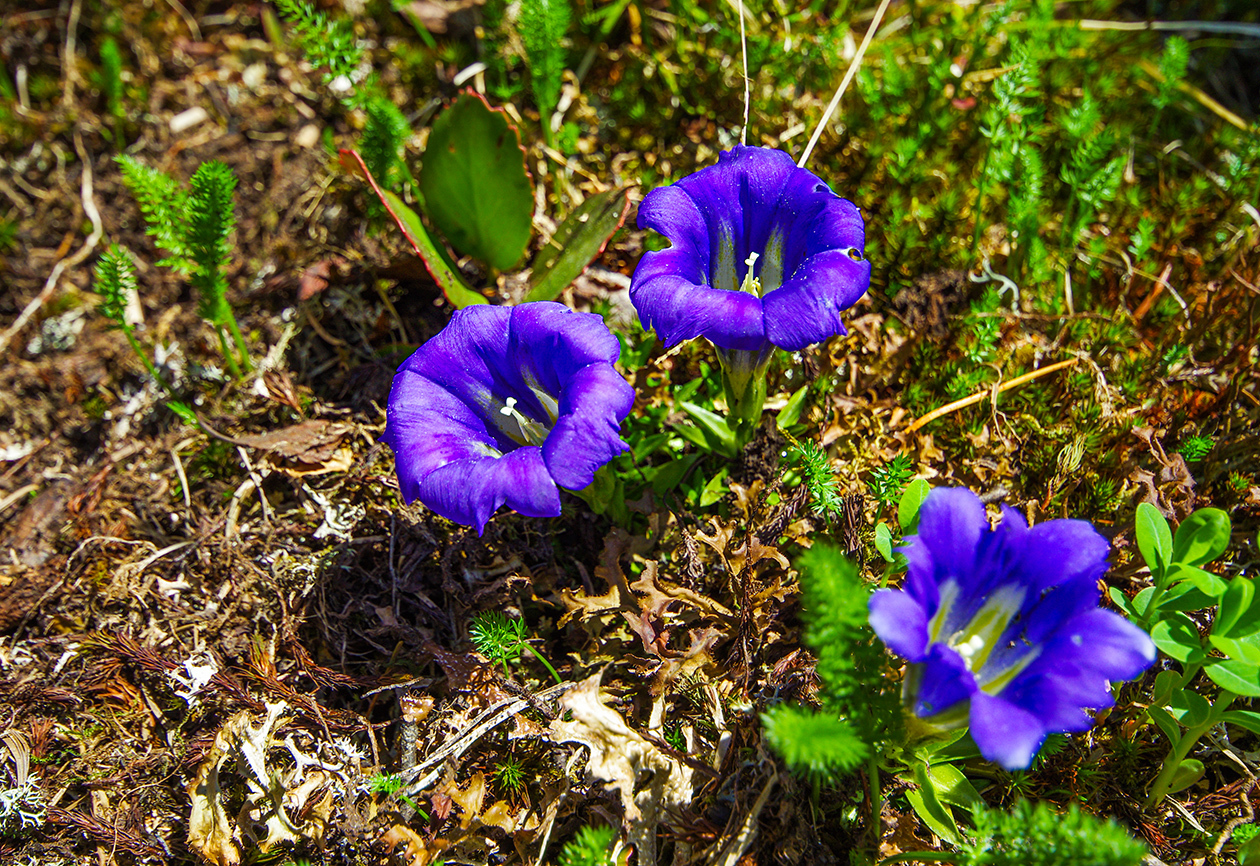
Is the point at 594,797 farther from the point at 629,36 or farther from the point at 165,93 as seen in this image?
the point at 165,93

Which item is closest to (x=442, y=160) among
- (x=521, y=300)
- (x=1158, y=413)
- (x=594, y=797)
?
(x=521, y=300)

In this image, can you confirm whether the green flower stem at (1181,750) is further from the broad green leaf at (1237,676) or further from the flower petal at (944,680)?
the flower petal at (944,680)

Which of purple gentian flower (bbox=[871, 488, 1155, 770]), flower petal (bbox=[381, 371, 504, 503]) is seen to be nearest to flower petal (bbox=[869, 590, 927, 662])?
purple gentian flower (bbox=[871, 488, 1155, 770])

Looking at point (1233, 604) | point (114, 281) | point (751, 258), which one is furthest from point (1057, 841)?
point (114, 281)

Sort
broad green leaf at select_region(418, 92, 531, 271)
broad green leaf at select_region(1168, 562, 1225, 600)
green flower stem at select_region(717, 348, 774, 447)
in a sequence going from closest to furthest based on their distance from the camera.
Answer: broad green leaf at select_region(1168, 562, 1225, 600) → green flower stem at select_region(717, 348, 774, 447) → broad green leaf at select_region(418, 92, 531, 271)

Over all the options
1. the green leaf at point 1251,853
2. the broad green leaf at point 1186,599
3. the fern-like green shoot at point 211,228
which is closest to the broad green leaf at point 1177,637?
the broad green leaf at point 1186,599

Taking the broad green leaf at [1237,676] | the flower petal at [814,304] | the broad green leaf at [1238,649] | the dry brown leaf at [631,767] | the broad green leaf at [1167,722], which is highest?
the flower petal at [814,304]

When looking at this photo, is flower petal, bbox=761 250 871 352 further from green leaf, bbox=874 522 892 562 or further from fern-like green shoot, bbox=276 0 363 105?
fern-like green shoot, bbox=276 0 363 105

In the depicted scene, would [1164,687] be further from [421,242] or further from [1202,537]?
[421,242]
